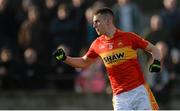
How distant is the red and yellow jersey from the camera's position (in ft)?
32.2

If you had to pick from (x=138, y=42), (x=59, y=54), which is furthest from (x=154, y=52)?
(x=59, y=54)

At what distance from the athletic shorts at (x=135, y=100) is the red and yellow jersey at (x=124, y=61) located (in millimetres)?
67

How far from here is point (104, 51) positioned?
9.99 meters

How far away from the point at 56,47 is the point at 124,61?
658 centimetres

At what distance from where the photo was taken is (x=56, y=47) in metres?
16.3

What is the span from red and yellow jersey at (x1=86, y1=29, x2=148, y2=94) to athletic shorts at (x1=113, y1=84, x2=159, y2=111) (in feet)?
0.22

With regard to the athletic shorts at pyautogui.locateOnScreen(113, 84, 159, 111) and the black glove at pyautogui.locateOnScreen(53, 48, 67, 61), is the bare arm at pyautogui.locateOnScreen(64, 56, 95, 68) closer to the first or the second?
the black glove at pyautogui.locateOnScreen(53, 48, 67, 61)

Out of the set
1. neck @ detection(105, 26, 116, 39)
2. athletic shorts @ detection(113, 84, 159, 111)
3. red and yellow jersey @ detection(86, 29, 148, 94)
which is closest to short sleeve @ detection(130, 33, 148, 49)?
red and yellow jersey @ detection(86, 29, 148, 94)

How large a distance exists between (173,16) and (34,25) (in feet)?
10.1

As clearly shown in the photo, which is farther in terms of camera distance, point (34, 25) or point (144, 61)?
point (34, 25)

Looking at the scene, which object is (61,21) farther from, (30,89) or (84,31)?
(30,89)

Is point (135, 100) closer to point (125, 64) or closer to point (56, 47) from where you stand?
point (125, 64)

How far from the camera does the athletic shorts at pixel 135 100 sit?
9.77 meters

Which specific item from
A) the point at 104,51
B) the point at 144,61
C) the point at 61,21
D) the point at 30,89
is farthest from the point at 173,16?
the point at 104,51
